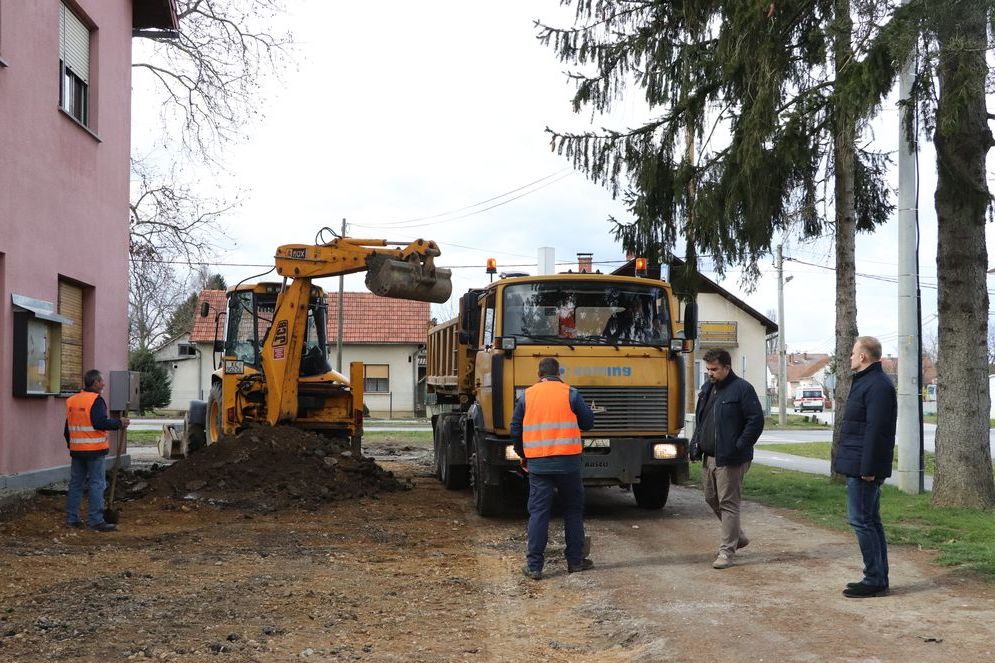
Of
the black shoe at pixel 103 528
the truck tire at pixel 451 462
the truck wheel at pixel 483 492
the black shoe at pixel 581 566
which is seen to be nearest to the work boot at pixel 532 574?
the black shoe at pixel 581 566

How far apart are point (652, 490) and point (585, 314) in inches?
94.5

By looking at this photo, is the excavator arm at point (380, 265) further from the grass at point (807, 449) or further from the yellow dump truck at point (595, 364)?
the grass at point (807, 449)

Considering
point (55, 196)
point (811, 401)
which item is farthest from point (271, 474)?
point (811, 401)

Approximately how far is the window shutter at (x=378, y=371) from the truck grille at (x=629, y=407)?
37203 mm

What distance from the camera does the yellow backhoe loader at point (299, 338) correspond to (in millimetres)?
13188

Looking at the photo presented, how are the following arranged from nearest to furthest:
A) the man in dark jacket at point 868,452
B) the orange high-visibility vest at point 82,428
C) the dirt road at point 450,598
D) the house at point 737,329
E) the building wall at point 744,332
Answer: the dirt road at point 450,598 → the man in dark jacket at point 868,452 → the orange high-visibility vest at point 82,428 → the house at point 737,329 → the building wall at point 744,332

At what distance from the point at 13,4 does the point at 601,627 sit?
33.8ft

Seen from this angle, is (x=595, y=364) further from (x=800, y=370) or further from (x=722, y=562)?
(x=800, y=370)

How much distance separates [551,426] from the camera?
851 cm

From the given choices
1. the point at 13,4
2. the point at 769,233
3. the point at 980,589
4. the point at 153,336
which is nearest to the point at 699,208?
the point at 769,233

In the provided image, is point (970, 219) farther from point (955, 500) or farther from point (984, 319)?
point (955, 500)

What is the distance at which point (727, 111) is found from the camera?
12.8 m

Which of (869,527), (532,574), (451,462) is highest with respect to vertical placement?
(869,527)

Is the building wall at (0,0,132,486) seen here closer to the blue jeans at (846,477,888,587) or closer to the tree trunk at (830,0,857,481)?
the blue jeans at (846,477,888,587)
